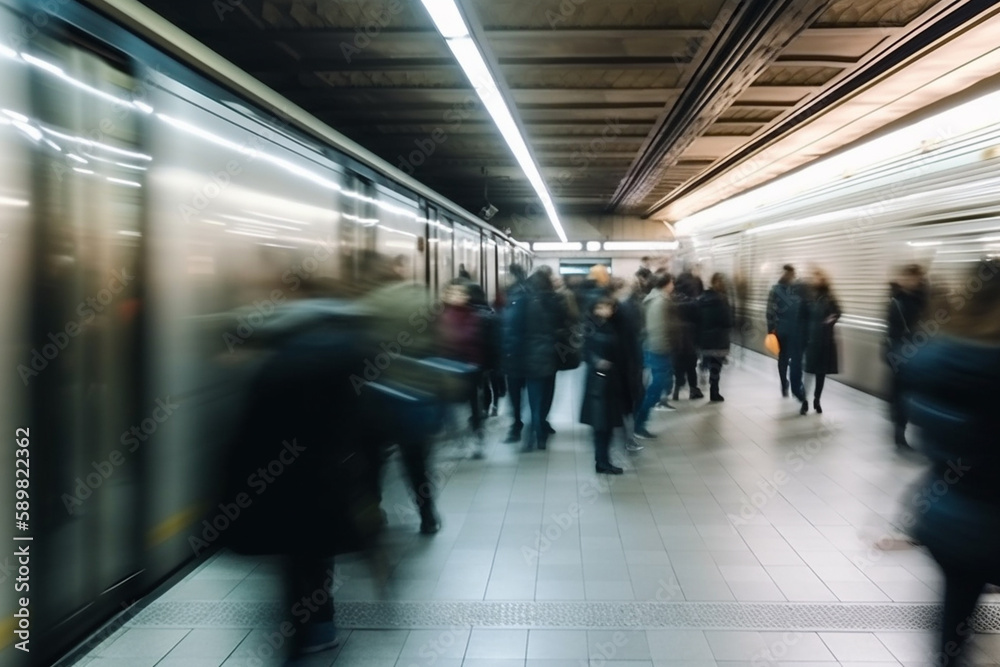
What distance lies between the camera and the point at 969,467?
2.23 m

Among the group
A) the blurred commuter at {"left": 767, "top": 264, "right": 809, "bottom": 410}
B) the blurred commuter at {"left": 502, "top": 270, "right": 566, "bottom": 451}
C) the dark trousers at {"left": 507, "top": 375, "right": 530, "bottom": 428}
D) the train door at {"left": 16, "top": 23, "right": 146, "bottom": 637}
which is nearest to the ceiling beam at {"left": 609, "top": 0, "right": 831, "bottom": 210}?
the blurred commuter at {"left": 767, "top": 264, "right": 809, "bottom": 410}

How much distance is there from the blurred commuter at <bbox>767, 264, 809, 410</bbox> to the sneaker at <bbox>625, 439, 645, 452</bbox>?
2.90 m

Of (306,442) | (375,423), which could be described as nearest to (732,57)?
(375,423)

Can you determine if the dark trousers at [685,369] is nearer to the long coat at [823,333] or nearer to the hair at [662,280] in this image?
the long coat at [823,333]

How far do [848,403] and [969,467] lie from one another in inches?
310

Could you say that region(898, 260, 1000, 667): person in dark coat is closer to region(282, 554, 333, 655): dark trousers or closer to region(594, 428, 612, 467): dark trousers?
region(282, 554, 333, 655): dark trousers

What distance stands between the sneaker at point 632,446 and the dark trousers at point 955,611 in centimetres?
434

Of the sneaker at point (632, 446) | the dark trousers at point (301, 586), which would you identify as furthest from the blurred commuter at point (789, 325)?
the dark trousers at point (301, 586)

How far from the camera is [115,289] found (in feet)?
9.03

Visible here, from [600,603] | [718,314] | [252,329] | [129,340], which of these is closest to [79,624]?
[129,340]

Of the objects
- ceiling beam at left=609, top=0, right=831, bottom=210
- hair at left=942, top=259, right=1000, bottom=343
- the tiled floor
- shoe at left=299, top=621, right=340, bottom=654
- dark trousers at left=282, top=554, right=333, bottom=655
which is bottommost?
the tiled floor

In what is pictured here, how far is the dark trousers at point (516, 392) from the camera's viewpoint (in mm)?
6902

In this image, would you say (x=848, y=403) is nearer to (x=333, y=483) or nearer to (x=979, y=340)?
(x=979, y=340)

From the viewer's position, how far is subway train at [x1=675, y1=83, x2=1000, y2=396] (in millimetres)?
7078
